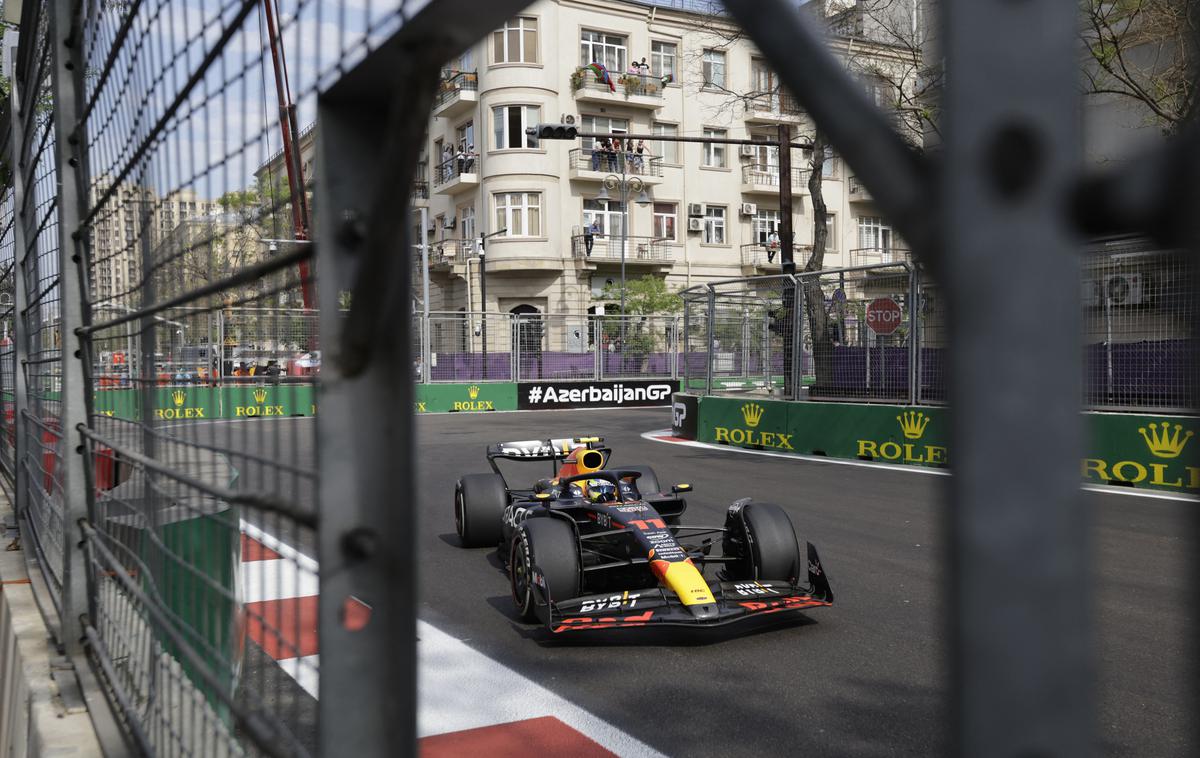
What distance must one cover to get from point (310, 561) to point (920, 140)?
5.55m

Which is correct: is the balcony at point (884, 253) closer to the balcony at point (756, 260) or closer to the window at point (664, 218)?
the window at point (664, 218)

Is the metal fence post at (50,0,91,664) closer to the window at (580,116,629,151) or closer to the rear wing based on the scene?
the rear wing

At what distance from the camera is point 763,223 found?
135ft

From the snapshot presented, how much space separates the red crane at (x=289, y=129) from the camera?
1342 mm

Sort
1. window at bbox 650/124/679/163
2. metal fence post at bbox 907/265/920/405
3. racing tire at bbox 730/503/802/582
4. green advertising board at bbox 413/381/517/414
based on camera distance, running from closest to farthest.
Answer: racing tire at bbox 730/503/802/582 < metal fence post at bbox 907/265/920/405 < green advertising board at bbox 413/381/517/414 < window at bbox 650/124/679/163

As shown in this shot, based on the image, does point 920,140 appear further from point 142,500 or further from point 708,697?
point 708,697

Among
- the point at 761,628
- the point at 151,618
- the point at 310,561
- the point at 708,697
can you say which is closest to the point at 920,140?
the point at 151,618

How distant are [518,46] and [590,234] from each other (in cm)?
685

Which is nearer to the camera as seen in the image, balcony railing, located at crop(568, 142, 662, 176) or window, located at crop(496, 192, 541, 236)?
window, located at crop(496, 192, 541, 236)

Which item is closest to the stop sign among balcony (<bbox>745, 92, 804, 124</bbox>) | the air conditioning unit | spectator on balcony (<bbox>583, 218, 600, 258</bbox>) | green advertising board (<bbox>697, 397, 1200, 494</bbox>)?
green advertising board (<bbox>697, 397, 1200, 494</bbox>)

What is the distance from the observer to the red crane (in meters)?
1.34

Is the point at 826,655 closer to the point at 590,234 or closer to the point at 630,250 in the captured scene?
the point at 590,234

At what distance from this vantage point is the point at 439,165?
120 ft

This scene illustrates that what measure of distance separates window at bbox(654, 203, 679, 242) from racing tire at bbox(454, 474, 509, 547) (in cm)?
3232
